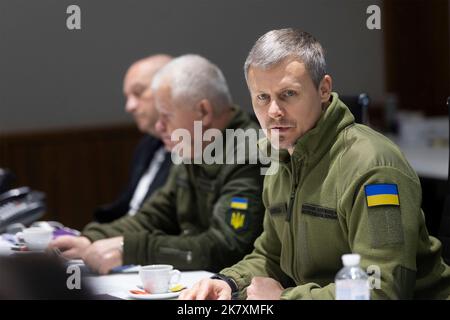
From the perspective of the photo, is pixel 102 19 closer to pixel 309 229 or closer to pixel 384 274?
pixel 309 229

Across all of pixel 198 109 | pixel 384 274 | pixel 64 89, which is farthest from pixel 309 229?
pixel 64 89

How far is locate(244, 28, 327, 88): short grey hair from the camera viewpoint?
1.96 metres

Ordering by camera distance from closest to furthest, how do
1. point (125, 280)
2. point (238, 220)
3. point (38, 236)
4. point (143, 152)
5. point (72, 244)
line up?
point (125, 280) → point (238, 220) → point (38, 236) → point (72, 244) → point (143, 152)

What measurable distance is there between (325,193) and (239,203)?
2.35 ft

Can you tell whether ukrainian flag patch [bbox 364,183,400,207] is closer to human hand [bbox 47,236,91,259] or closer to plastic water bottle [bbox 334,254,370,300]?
plastic water bottle [bbox 334,254,370,300]

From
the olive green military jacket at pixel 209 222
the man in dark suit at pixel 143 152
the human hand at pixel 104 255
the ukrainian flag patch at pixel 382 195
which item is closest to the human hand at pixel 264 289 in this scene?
the ukrainian flag patch at pixel 382 195

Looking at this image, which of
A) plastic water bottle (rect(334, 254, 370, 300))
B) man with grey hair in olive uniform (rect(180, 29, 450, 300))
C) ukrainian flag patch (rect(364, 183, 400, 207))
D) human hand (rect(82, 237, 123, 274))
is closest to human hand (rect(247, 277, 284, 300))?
man with grey hair in olive uniform (rect(180, 29, 450, 300))

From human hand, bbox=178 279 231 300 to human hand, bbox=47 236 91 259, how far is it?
0.87m

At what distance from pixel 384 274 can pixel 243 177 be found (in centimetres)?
99

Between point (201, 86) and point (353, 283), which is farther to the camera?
point (201, 86)

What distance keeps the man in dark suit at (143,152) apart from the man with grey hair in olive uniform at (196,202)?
66cm

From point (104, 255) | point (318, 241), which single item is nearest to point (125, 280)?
point (104, 255)

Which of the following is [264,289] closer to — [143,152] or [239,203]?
[239,203]

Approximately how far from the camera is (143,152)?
405cm
